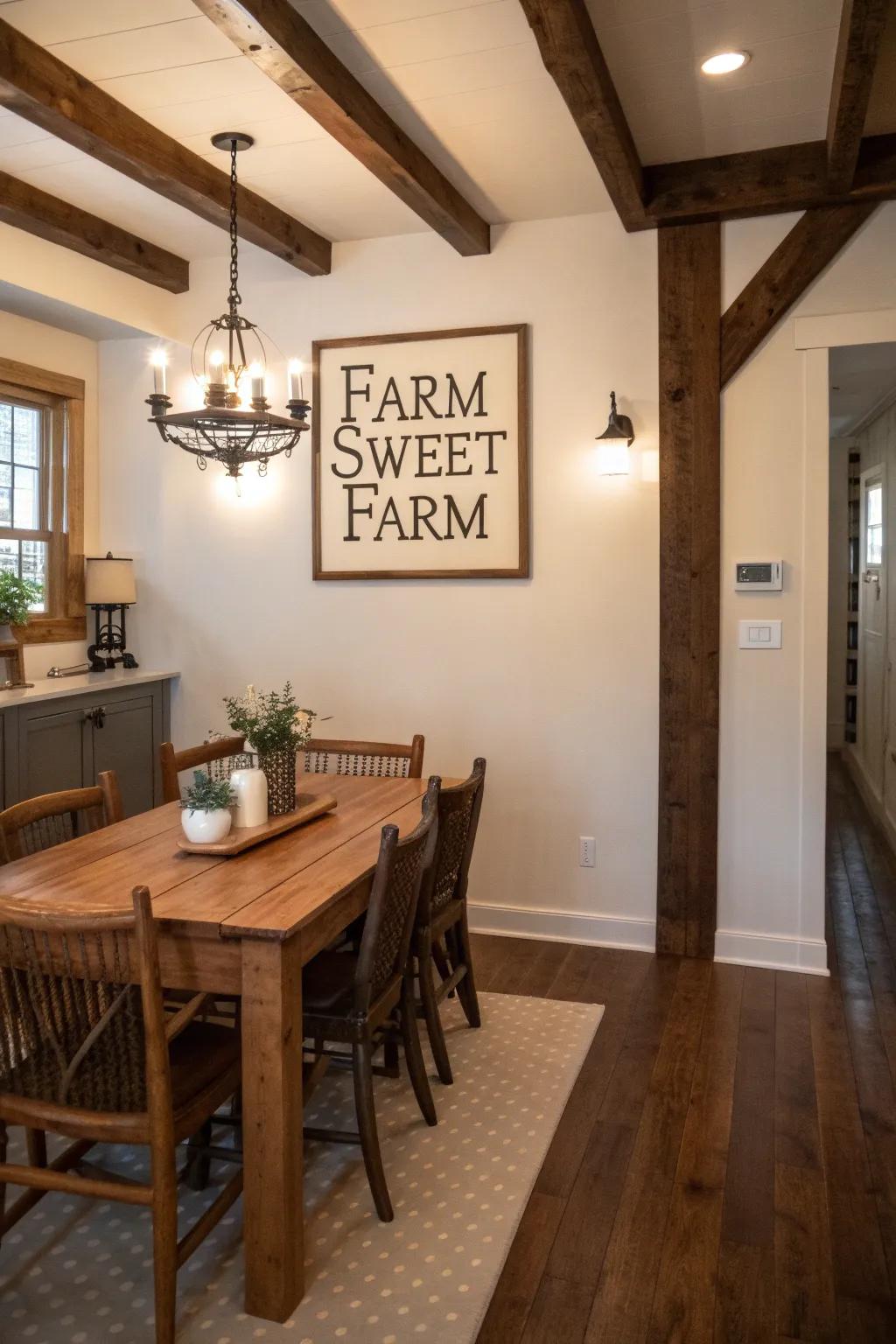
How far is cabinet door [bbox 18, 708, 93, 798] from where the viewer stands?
362 centimetres

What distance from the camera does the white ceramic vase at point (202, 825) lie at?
2428mm

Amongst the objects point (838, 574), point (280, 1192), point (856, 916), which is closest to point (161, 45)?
point (280, 1192)

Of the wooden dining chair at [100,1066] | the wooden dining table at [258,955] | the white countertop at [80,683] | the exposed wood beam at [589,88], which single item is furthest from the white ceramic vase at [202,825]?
the exposed wood beam at [589,88]

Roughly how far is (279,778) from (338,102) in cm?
185

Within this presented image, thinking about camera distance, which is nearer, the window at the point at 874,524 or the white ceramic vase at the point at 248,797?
the white ceramic vase at the point at 248,797

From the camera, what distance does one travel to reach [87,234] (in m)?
3.77

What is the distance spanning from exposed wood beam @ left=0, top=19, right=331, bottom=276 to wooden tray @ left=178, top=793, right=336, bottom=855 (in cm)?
200

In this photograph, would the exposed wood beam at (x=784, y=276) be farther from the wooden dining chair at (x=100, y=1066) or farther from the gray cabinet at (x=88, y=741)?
the wooden dining chair at (x=100, y=1066)

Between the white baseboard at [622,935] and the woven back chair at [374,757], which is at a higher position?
the woven back chair at [374,757]

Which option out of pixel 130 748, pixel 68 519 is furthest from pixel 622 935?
pixel 68 519

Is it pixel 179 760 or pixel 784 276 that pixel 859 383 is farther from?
pixel 179 760

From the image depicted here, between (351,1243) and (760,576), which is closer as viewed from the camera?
(351,1243)

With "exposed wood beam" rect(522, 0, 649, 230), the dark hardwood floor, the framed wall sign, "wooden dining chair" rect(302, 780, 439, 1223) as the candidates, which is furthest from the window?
"wooden dining chair" rect(302, 780, 439, 1223)

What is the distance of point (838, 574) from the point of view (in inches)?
322
